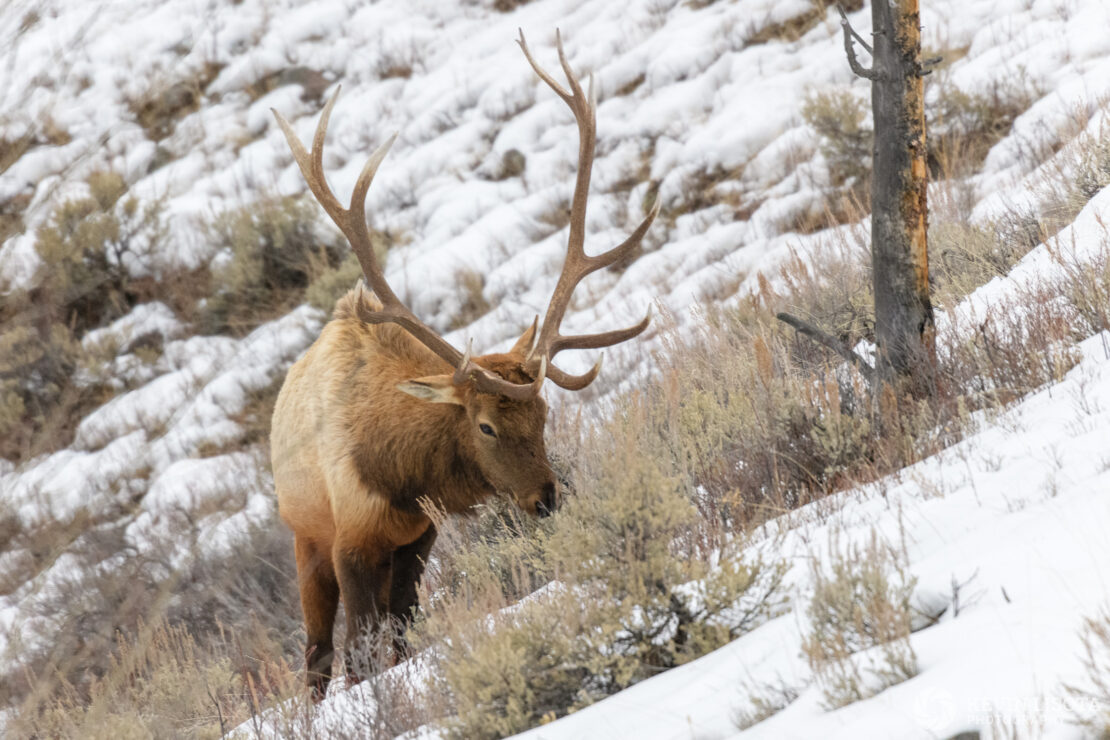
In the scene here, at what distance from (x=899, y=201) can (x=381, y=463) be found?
8.00 ft

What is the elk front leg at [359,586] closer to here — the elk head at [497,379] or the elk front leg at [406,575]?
the elk front leg at [406,575]

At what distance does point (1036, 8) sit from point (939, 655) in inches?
375

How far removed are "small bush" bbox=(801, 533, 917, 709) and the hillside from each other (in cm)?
4

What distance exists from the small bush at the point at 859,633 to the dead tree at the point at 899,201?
1.79 meters

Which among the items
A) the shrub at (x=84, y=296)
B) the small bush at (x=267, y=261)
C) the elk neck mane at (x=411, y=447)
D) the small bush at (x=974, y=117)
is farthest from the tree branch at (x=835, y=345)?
the small bush at (x=267, y=261)

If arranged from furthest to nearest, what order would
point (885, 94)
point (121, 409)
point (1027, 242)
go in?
point (121, 409), point (1027, 242), point (885, 94)

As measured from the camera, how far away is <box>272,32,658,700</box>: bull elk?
3881mm

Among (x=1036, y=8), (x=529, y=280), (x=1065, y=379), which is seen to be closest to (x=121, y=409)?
(x=529, y=280)

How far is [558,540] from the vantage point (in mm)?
3162

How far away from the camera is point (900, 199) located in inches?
150

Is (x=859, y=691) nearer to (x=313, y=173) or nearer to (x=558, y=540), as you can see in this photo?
(x=558, y=540)

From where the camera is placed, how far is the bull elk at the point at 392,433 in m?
3.88

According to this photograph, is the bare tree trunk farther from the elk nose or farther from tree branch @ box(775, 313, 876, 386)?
the elk nose

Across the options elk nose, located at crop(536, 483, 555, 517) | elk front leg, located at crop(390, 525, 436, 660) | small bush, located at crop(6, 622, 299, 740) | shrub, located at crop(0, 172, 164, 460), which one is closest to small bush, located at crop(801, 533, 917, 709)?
elk nose, located at crop(536, 483, 555, 517)
